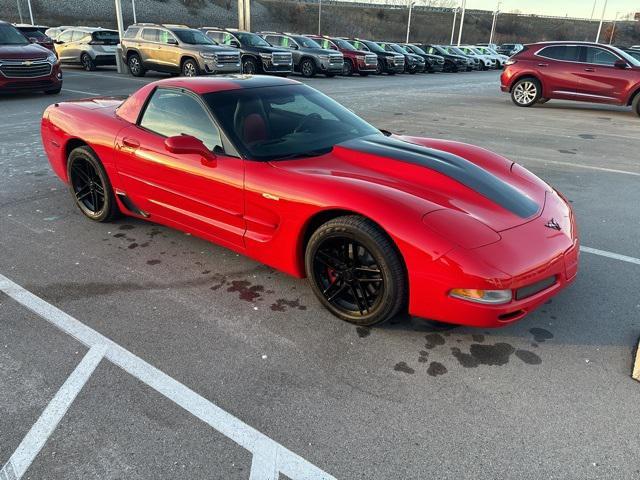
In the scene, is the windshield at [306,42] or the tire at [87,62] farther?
the windshield at [306,42]

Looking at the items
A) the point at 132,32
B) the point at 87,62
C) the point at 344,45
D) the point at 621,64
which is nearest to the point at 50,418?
the point at 621,64

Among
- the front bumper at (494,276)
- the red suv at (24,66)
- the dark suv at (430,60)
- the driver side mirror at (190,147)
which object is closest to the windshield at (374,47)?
the dark suv at (430,60)

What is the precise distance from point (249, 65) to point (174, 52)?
3.31 metres

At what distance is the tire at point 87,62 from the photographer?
19266mm

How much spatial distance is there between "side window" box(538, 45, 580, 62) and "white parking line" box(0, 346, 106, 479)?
13444 mm

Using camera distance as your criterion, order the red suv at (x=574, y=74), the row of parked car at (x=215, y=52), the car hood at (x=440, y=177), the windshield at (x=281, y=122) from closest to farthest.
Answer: the car hood at (x=440, y=177), the windshield at (x=281, y=122), the red suv at (x=574, y=74), the row of parked car at (x=215, y=52)

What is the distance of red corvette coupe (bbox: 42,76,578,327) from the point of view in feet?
8.91

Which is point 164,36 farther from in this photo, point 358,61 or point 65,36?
point 358,61

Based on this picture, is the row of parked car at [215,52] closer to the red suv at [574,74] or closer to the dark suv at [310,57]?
the dark suv at [310,57]

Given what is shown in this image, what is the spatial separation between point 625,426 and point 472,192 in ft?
4.97

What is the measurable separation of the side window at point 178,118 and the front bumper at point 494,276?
71.7 inches

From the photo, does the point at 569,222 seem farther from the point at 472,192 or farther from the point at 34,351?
the point at 34,351

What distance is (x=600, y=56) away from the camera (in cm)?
1238

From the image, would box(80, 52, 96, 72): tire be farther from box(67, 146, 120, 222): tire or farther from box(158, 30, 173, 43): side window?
box(67, 146, 120, 222): tire
